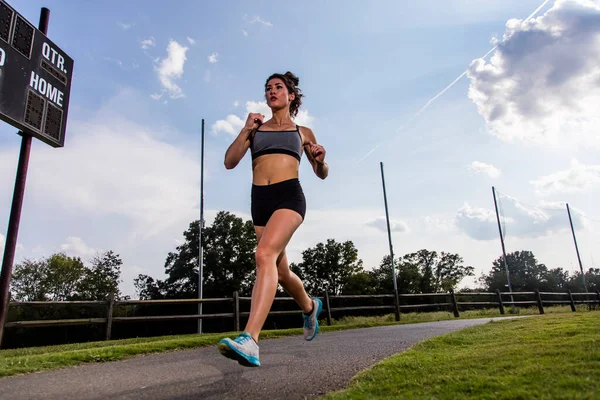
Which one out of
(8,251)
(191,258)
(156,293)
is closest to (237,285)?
(191,258)

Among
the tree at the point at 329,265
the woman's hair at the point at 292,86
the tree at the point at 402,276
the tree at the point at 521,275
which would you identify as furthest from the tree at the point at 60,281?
the tree at the point at 521,275

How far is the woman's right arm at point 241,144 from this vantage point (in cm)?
277

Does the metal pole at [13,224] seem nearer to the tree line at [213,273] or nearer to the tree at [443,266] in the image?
the tree line at [213,273]

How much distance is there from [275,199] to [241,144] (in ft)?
1.52

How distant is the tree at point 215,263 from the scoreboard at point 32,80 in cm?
3095

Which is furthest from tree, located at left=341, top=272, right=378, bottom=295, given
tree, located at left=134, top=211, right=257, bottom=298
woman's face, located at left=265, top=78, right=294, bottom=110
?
woman's face, located at left=265, top=78, right=294, bottom=110

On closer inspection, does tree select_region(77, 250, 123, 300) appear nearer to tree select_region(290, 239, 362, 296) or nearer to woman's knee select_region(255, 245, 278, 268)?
tree select_region(290, 239, 362, 296)


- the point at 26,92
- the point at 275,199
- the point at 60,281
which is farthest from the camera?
the point at 60,281

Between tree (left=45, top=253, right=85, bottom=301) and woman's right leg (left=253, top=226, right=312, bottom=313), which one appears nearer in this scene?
woman's right leg (left=253, top=226, right=312, bottom=313)

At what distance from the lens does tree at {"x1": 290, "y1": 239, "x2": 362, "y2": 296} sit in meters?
47.0

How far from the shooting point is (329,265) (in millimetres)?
48094

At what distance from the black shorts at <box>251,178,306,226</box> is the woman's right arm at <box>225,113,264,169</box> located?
23 cm

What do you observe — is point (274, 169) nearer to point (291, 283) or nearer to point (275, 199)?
point (275, 199)

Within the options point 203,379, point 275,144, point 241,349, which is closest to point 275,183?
point 275,144
